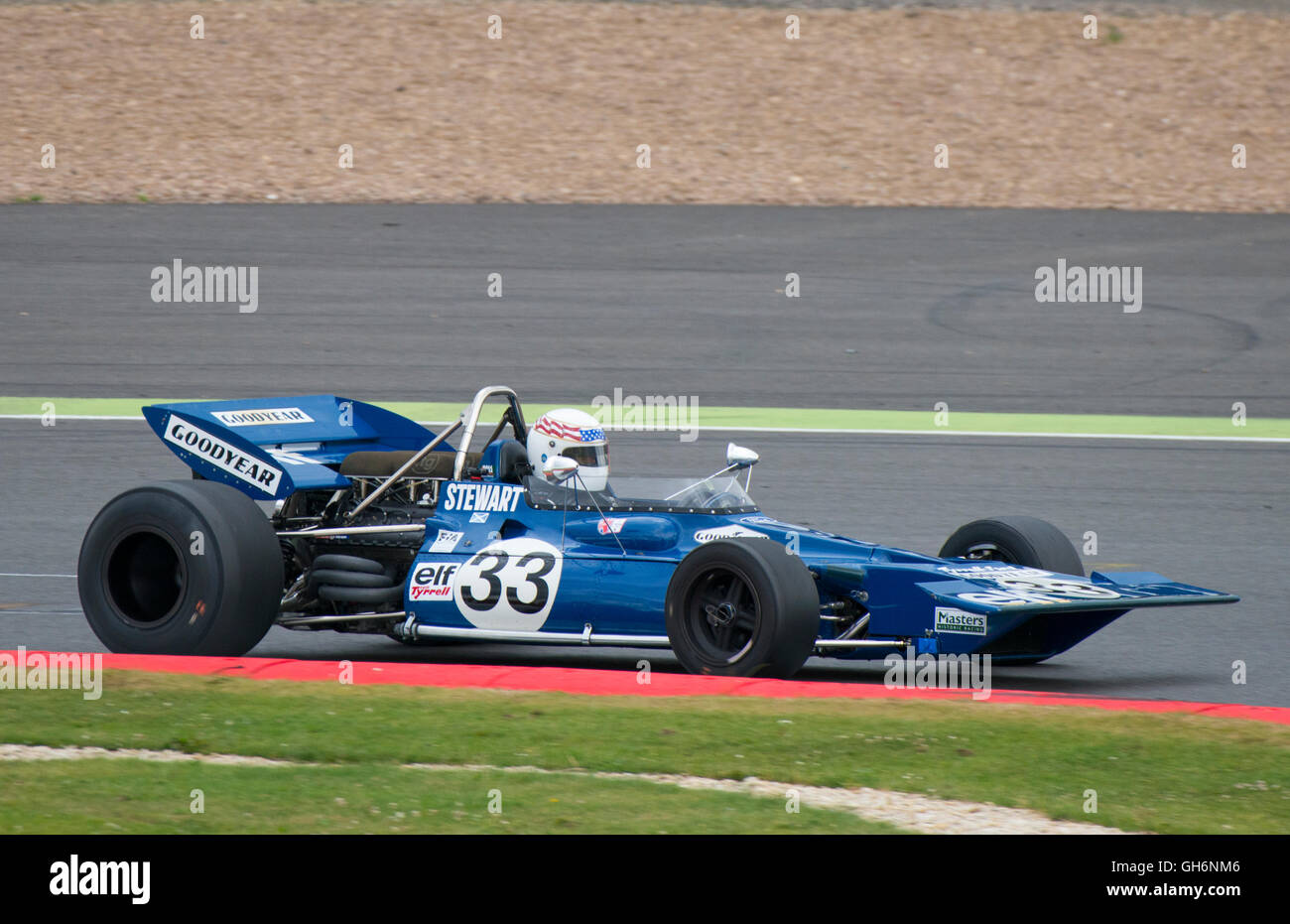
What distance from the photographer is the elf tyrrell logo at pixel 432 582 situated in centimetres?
930

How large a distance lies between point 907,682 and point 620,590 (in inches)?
55.6

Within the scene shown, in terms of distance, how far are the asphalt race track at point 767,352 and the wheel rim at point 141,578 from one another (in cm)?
63

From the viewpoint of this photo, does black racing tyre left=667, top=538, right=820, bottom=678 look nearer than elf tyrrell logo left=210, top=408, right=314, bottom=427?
Yes

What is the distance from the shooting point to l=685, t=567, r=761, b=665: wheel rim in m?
8.51

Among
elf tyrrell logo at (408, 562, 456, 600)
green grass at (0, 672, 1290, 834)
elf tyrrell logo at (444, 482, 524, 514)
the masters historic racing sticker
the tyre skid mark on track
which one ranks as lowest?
green grass at (0, 672, 1290, 834)

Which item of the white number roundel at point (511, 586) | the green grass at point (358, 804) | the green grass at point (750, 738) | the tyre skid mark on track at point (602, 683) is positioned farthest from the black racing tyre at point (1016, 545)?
the green grass at point (358, 804)

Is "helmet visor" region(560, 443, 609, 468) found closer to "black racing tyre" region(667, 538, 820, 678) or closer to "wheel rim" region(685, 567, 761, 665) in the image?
"black racing tyre" region(667, 538, 820, 678)

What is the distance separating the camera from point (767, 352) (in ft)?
62.5

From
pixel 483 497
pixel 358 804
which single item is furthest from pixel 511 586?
pixel 358 804

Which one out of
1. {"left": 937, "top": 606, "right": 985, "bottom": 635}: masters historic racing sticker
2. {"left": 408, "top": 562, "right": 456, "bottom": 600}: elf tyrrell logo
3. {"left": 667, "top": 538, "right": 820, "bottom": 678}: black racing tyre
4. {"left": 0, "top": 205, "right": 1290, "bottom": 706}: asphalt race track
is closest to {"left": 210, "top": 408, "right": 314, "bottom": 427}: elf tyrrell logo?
{"left": 0, "top": 205, "right": 1290, "bottom": 706}: asphalt race track

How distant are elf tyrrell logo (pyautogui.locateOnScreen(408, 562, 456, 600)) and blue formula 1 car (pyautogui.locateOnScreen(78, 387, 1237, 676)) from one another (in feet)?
0.03

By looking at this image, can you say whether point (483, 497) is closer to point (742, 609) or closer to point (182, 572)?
point (182, 572)

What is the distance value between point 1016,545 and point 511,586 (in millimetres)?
2563

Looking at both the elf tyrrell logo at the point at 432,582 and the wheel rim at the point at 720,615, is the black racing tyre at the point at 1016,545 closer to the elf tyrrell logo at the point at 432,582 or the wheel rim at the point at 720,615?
the wheel rim at the point at 720,615
